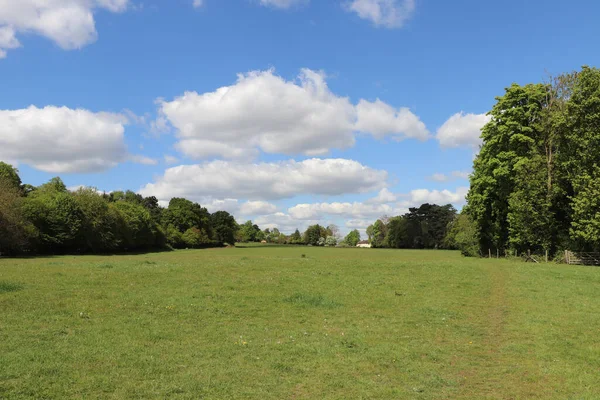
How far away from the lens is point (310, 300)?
21406 mm

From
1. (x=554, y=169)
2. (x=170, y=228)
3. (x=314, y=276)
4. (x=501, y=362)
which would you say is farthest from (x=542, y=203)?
(x=170, y=228)

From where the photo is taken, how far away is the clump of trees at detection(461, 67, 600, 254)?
48.5 m

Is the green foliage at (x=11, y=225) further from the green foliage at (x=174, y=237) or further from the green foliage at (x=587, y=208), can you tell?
the green foliage at (x=587, y=208)

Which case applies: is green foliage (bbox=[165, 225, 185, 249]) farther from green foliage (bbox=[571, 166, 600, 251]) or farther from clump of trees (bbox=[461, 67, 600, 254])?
green foliage (bbox=[571, 166, 600, 251])

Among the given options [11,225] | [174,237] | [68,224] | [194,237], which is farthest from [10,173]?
[194,237]

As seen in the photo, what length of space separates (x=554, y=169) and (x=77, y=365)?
59.0 metres

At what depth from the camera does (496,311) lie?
20625mm

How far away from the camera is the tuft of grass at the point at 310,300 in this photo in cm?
2073

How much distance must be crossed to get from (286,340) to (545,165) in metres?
52.4

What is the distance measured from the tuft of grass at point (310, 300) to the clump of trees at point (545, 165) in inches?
1581

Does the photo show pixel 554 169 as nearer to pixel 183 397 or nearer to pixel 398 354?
pixel 398 354

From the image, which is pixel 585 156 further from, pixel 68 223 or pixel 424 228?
pixel 424 228

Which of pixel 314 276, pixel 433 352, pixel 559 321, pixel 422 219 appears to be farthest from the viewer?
pixel 422 219

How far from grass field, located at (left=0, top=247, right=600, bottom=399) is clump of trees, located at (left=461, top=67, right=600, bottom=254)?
29.1 m
